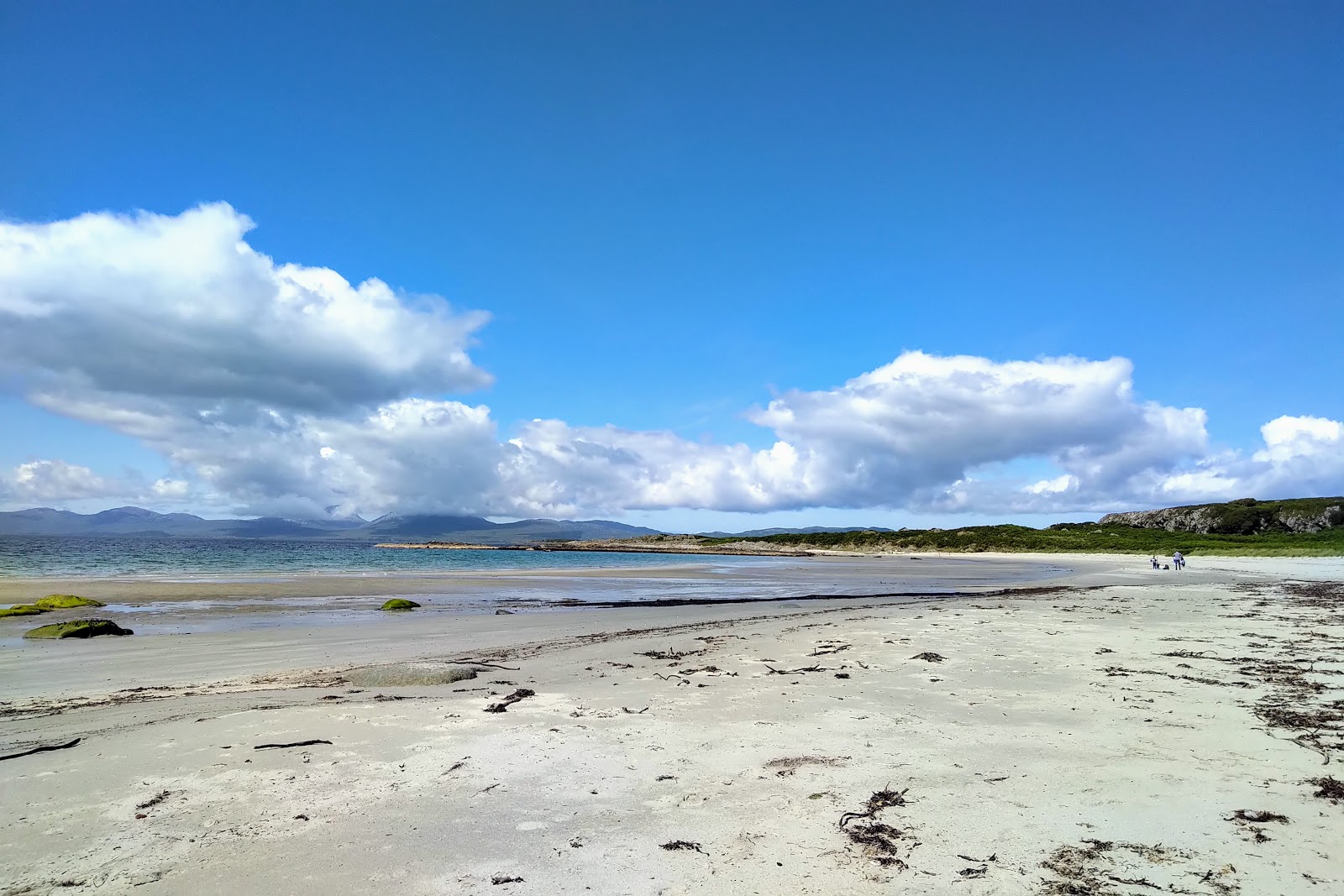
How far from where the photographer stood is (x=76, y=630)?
49.0ft

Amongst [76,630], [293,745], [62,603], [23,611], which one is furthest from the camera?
[62,603]

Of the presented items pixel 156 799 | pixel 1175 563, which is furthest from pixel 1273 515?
pixel 156 799

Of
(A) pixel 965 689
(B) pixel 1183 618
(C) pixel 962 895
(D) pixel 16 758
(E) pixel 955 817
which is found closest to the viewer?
(C) pixel 962 895

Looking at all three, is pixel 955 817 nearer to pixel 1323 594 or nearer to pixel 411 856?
pixel 411 856

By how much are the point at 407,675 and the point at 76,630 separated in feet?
34.5

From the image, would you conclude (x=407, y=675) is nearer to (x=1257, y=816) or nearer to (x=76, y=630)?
(x=1257, y=816)

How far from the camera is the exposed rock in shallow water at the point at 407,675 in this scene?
9.64 meters

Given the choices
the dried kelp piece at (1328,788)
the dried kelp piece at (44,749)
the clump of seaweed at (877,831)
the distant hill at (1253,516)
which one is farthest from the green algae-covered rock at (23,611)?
the distant hill at (1253,516)

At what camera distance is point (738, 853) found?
14.1 ft

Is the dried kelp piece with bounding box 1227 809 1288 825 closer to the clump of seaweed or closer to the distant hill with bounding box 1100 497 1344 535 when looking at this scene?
the clump of seaweed

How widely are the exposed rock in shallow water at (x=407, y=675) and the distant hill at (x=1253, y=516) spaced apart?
311 ft

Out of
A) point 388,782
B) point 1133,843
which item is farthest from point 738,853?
point 388,782

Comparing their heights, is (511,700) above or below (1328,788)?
below

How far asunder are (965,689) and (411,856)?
7.03 meters
